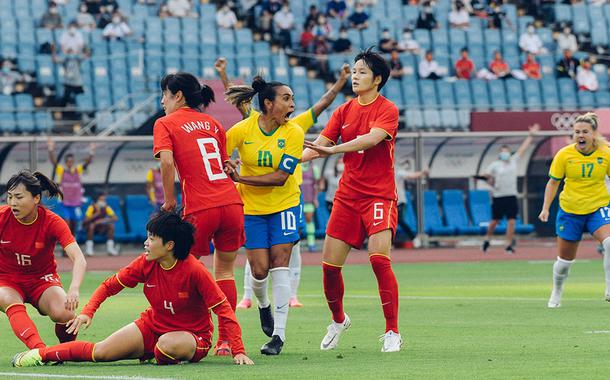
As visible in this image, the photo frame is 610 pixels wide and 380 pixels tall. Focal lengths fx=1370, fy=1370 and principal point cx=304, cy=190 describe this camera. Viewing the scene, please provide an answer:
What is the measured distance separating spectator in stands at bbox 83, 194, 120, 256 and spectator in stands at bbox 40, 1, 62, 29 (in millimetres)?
5943

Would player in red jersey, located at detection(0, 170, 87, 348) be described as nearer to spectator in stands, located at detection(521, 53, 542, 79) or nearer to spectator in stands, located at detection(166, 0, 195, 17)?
spectator in stands, located at detection(166, 0, 195, 17)

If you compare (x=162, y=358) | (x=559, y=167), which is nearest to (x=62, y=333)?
(x=162, y=358)

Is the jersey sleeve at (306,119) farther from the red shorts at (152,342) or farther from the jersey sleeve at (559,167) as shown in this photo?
the jersey sleeve at (559,167)

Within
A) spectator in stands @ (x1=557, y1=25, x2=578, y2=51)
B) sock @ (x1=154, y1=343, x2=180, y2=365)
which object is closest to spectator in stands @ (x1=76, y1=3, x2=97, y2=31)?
spectator in stands @ (x1=557, y1=25, x2=578, y2=51)

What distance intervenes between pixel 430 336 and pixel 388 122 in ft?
6.62

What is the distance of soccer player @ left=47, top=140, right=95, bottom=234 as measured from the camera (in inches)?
1072

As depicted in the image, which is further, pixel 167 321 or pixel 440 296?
pixel 440 296

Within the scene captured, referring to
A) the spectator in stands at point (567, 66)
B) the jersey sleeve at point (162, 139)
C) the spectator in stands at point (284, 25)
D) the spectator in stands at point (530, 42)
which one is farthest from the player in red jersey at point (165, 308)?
the spectator in stands at point (530, 42)

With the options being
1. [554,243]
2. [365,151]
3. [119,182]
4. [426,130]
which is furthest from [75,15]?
[365,151]

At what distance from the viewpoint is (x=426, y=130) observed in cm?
3244

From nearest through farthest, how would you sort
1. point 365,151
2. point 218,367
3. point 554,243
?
point 218,367
point 365,151
point 554,243

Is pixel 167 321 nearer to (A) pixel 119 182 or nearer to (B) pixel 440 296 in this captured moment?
(B) pixel 440 296

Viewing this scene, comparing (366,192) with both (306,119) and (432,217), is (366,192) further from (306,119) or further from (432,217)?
(432,217)

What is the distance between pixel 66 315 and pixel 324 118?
854 inches
